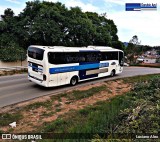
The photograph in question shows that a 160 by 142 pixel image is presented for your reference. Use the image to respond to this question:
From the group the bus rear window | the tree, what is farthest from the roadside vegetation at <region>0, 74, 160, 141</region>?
the tree

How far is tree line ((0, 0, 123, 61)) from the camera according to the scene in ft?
82.5

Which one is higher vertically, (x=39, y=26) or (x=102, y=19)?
(x=102, y=19)

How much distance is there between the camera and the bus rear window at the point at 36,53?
42.5 ft

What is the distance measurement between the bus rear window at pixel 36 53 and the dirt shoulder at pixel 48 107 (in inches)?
109

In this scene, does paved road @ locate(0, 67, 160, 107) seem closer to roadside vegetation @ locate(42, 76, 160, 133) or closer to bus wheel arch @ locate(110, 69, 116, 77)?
roadside vegetation @ locate(42, 76, 160, 133)

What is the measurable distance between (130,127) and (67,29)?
23.0m

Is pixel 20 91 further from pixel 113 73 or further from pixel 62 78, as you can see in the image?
pixel 113 73

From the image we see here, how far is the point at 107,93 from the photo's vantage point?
1402 cm

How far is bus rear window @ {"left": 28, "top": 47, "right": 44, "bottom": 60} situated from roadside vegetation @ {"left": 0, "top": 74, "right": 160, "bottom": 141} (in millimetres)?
2899

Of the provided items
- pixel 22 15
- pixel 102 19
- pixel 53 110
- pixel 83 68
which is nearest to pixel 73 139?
pixel 53 110

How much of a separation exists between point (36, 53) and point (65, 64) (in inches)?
86.9

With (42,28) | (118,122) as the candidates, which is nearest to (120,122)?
(118,122)

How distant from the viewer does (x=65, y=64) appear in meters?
14.2

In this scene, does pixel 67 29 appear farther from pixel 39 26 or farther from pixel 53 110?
pixel 53 110
